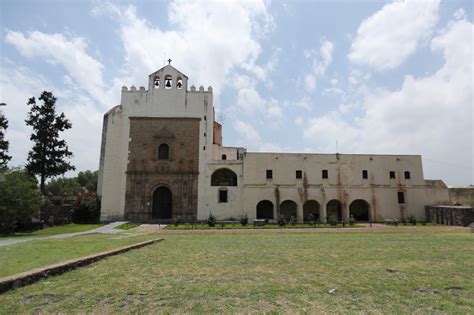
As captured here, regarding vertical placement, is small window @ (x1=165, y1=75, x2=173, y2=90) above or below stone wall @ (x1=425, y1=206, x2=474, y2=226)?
above

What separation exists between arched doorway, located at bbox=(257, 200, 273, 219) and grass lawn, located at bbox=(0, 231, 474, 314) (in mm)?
23140

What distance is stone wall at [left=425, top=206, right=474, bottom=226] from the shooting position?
76.2 feet

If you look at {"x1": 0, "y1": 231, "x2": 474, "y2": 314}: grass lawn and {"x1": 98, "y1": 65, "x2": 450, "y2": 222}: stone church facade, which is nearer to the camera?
{"x1": 0, "y1": 231, "x2": 474, "y2": 314}: grass lawn

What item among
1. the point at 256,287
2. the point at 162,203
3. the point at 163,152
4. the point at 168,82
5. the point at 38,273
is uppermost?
the point at 168,82

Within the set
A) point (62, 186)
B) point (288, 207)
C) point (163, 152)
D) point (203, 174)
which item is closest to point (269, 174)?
point (288, 207)

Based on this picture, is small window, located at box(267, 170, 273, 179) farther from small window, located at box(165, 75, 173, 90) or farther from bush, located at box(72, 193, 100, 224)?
bush, located at box(72, 193, 100, 224)

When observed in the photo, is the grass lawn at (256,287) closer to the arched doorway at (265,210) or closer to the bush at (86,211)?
the bush at (86,211)

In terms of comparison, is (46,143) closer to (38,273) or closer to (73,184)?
(38,273)

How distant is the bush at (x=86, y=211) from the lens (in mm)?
28031

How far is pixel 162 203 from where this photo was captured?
2844cm

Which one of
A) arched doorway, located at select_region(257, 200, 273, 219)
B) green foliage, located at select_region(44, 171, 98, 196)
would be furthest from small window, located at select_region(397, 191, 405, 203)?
green foliage, located at select_region(44, 171, 98, 196)

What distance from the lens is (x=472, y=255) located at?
8.34 metres

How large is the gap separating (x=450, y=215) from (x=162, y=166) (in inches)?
1030

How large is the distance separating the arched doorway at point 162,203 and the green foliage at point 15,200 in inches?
422
